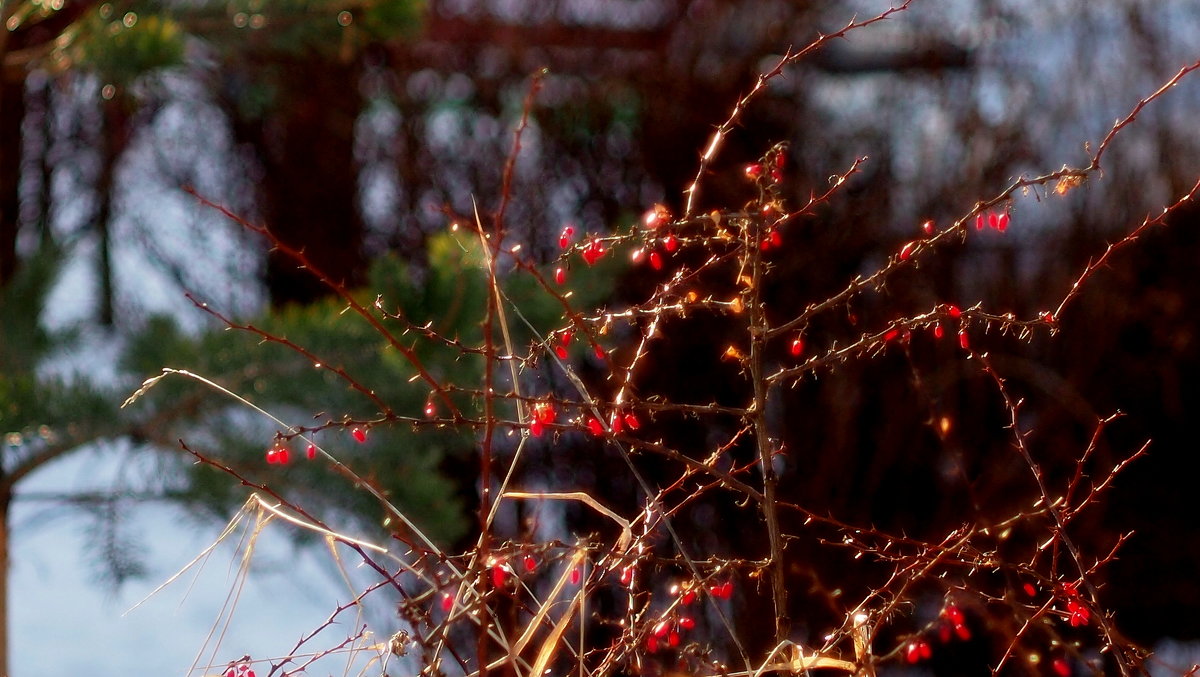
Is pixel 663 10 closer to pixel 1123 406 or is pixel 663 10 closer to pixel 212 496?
pixel 1123 406

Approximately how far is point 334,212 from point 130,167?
518 millimetres

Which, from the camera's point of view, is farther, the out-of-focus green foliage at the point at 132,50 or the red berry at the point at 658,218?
the out-of-focus green foliage at the point at 132,50

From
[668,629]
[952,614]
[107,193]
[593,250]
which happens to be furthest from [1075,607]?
[107,193]

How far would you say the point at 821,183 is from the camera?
7.74 feet

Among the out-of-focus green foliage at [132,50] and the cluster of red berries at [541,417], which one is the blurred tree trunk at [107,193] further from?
the cluster of red berries at [541,417]

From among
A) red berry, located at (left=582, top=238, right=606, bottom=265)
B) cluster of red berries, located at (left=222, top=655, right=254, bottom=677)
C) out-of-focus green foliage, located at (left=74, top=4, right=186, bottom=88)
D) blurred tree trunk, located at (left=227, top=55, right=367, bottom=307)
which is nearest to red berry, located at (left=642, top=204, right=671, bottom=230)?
red berry, located at (left=582, top=238, right=606, bottom=265)

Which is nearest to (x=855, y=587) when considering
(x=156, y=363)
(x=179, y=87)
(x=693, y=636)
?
(x=693, y=636)

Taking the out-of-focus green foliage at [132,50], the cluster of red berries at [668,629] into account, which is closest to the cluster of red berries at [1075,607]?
the cluster of red berries at [668,629]

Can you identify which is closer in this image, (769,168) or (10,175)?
(769,168)

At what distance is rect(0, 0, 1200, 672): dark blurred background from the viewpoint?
2348mm

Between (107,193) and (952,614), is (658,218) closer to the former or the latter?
(952,614)

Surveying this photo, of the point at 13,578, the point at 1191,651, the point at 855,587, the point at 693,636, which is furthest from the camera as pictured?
the point at 13,578

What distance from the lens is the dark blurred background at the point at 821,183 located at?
2.35m

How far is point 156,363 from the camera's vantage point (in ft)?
4.75
